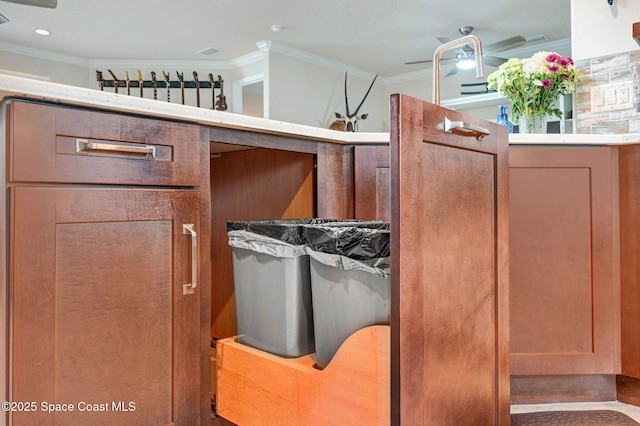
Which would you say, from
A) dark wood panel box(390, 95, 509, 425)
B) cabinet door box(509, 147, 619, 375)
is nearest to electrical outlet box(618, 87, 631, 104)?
cabinet door box(509, 147, 619, 375)

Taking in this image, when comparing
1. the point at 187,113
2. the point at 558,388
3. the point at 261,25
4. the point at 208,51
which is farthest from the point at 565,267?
the point at 208,51

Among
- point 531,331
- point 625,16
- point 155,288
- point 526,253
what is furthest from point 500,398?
point 625,16

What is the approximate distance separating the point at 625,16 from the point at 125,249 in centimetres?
215

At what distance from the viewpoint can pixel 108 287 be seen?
1.02 meters

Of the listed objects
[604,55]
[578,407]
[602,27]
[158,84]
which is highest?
[158,84]

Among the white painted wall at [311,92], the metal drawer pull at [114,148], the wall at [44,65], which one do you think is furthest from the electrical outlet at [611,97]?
the wall at [44,65]

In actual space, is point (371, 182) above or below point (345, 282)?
above

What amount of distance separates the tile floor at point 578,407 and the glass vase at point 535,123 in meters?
1.13

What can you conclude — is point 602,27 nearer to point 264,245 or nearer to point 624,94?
point 624,94

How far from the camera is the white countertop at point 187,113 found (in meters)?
0.90

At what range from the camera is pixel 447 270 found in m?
1.04

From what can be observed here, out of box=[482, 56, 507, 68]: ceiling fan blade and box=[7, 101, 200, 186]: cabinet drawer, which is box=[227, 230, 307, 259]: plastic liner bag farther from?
box=[482, 56, 507, 68]: ceiling fan blade

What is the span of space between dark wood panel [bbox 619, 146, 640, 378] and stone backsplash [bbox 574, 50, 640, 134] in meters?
0.32

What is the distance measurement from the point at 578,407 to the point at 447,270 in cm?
114
